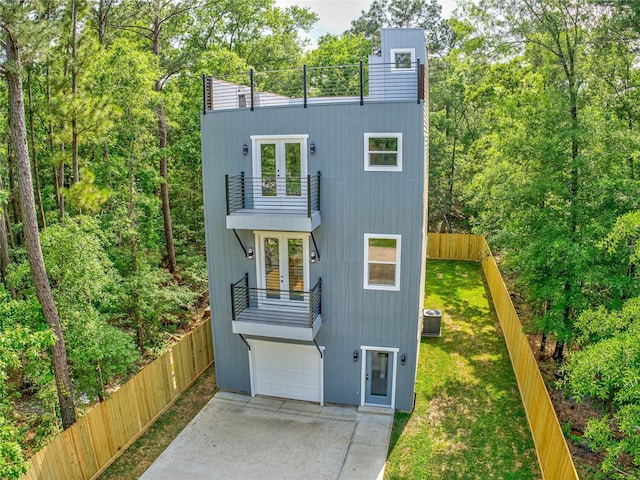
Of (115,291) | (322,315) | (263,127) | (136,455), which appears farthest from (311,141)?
(136,455)

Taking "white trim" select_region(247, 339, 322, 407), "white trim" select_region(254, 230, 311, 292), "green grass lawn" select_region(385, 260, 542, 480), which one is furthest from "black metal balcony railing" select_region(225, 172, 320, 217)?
"green grass lawn" select_region(385, 260, 542, 480)

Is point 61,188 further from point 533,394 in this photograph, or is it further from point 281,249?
point 533,394

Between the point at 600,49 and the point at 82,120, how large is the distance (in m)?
14.0

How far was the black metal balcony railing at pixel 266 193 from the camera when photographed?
35.6ft

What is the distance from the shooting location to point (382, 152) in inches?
398

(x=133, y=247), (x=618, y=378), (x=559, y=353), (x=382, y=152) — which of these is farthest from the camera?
(x=559, y=353)

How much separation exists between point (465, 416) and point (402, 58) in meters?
9.48

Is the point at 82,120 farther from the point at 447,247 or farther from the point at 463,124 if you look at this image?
the point at 463,124

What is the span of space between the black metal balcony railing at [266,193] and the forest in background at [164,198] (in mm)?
3261

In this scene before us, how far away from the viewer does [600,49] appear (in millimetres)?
12109

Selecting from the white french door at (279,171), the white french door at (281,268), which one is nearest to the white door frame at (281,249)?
the white french door at (281,268)

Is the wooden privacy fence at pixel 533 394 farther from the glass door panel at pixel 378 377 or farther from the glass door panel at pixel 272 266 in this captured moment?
the glass door panel at pixel 272 266

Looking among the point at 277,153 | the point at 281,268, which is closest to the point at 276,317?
the point at 281,268

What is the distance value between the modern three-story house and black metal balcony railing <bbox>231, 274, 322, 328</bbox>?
1.1 inches
